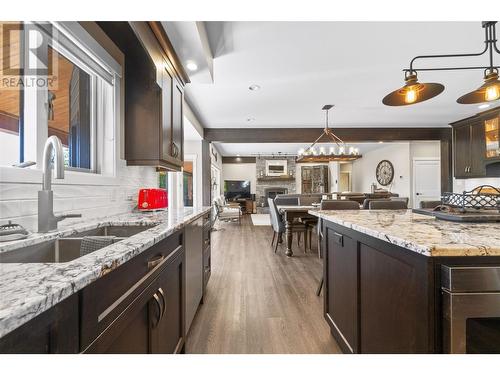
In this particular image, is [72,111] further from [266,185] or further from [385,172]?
[266,185]

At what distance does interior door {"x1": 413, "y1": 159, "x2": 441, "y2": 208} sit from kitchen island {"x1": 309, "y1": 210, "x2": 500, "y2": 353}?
6.65 metres

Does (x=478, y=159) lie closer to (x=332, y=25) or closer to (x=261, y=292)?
(x=332, y=25)

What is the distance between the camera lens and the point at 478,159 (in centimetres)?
452

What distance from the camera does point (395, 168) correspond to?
7719 mm

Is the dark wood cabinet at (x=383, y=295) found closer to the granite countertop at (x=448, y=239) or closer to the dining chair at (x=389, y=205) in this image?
the granite countertop at (x=448, y=239)

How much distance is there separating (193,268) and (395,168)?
25.7ft

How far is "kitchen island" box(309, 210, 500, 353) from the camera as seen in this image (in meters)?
Result: 0.81

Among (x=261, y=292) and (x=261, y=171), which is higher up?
(x=261, y=171)

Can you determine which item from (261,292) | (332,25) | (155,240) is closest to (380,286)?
(155,240)

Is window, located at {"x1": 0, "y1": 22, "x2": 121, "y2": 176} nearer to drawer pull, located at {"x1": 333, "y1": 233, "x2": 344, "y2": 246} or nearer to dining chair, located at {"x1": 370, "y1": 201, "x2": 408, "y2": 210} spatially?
drawer pull, located at {"x1": 333, "y1": 233, "x2": 344, "y2": 246}

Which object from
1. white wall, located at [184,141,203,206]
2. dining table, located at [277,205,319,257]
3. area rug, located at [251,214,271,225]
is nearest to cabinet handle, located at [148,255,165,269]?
dining table, located at [277,205,319,257]

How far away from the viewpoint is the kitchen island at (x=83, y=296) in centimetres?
44

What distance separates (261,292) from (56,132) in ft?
7.30

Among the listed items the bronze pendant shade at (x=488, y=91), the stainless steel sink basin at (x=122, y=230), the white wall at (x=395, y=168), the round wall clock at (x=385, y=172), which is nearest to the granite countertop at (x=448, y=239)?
the bronze pendant shade at (x=488, y=91)
